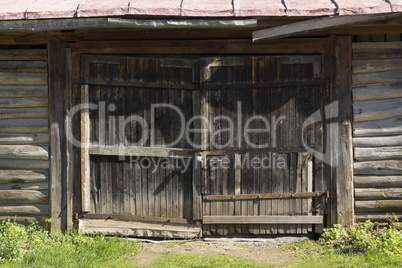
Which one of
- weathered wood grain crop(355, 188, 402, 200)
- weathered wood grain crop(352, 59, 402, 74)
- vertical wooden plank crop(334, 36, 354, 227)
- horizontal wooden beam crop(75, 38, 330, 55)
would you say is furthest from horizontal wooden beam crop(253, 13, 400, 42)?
weathered wood grain crop(355, 188, 402, 200)

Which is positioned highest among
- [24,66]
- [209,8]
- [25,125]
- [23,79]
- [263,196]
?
[209,8]

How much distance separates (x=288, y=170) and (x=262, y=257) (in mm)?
1188

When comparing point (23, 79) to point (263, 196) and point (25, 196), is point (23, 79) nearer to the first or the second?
point (25, 196)

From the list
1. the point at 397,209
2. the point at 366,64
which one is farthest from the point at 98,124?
the point at 397,209

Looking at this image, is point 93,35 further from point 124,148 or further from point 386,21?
point 386,21

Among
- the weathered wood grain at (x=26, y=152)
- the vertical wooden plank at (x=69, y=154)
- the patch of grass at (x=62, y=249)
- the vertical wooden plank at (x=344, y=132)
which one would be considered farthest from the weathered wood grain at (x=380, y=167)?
the weathered wood grain at (x=26, y=152)

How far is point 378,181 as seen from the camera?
19.5 feet

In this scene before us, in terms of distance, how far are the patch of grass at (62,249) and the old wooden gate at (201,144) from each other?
360 millimetres

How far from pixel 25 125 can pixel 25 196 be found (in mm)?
963

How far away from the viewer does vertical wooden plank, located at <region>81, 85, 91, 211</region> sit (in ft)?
19.6

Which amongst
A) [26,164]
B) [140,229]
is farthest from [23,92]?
[140,229]

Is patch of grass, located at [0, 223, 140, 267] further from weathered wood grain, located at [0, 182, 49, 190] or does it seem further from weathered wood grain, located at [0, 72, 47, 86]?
weathered wood grain, located at [0, 72, 47, 86]

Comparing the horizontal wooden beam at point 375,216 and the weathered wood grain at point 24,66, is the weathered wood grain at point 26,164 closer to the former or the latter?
the weathered wood grain at point 24,66

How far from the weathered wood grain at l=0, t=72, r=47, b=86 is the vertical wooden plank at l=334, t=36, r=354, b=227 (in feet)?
12.7
